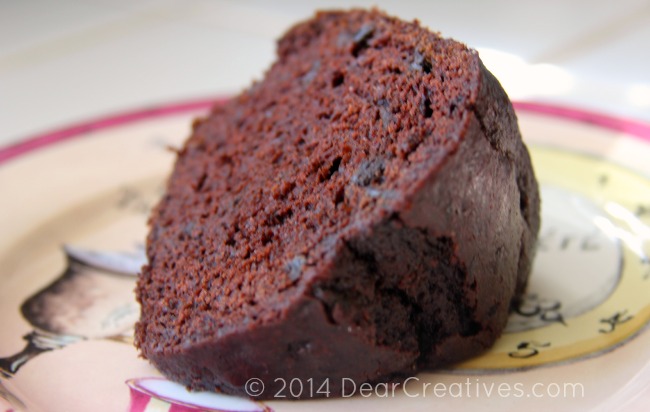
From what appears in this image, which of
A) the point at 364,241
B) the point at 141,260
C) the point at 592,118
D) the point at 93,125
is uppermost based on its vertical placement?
the point at 592,118

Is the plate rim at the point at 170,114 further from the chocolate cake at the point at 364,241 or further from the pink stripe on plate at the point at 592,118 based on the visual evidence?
the chocolate cake at the point at 364,241

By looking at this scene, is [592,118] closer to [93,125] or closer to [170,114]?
[170,114]

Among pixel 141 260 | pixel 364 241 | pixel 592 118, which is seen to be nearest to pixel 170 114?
pixel 141 260

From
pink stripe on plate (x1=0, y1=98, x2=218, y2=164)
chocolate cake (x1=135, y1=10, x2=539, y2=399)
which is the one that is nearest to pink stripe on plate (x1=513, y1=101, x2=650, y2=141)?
chocolate cake (x1=135, y1=10, x2=539, y2=399)

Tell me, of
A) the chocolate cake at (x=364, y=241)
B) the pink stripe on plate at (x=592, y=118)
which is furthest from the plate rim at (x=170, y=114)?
the chocolate cake at (x=364, y=241)

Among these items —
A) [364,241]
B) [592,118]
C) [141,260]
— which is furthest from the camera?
[592,118]

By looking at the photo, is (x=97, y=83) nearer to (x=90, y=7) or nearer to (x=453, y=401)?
(x=90, y=7)
